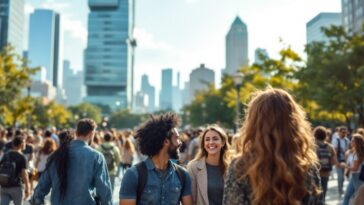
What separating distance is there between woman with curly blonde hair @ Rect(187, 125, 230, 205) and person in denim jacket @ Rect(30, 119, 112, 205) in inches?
43.4

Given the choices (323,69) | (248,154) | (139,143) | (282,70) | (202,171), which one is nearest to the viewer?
(248,154)

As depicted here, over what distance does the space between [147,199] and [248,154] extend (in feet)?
4.41

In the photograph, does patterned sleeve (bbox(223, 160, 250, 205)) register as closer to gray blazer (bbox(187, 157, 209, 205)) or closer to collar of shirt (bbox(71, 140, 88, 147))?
gray blazer (bbox(187, 157, 209, 205))

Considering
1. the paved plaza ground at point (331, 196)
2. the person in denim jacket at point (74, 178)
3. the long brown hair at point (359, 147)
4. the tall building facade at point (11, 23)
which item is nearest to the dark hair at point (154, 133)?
the person in denim jacket at point (74, 178)

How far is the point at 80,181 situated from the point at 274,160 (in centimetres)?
312

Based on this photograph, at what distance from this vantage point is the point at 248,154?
2361 millimetres

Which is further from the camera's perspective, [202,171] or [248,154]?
[202,171]

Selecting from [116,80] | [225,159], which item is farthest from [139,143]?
[116,80]

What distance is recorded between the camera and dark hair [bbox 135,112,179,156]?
358 cm

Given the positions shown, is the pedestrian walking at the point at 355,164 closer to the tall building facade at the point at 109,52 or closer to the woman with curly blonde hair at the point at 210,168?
the woman with curly blonde hair at the point at 210,168

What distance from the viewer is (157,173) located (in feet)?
11.5

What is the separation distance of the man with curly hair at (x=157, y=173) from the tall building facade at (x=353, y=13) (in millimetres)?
82817

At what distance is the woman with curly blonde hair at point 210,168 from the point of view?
4309mm

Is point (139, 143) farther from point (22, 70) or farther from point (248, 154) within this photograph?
point (22, 70)
